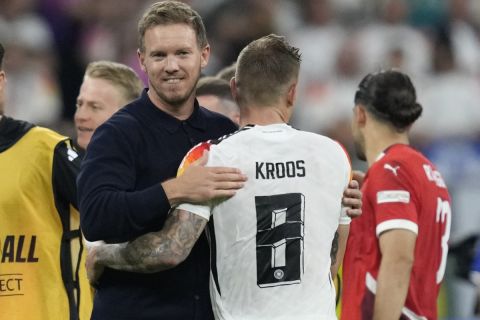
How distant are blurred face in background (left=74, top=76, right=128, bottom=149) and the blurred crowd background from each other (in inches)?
185

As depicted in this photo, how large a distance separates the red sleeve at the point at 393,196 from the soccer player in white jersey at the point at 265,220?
1.60 metres

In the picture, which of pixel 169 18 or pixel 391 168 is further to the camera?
pixel 391 168

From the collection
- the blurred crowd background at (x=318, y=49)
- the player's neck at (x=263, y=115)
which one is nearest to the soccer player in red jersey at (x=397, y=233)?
the player's neck at (x=263, y=115)

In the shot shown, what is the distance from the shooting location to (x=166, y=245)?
432 cm

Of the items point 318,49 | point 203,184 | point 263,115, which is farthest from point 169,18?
point 318,49

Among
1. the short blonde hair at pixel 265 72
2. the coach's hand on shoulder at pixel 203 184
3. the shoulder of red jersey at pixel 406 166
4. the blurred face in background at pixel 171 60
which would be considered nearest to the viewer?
the coach's hand on shoulder at pixel 203 184

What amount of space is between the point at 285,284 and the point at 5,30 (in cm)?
804

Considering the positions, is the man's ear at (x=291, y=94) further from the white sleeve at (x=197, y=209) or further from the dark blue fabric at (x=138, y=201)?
the white sleeve at (x=197, y=209)

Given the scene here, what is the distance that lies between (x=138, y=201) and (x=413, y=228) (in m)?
2.21

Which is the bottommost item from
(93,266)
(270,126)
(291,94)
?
(93,266)

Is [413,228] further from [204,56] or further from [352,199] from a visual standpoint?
[204,56]

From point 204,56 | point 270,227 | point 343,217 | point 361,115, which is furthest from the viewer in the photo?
point 361,115

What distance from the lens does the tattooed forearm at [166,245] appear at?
4309 mm

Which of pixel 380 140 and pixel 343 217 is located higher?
pixel 380 140
